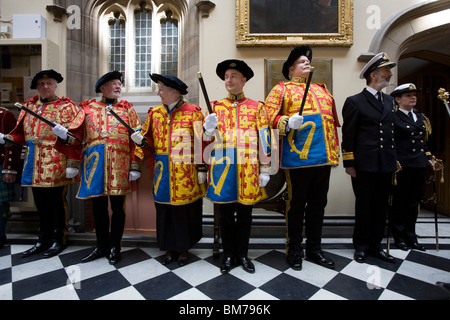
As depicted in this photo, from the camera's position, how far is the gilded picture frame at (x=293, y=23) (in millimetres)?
2840

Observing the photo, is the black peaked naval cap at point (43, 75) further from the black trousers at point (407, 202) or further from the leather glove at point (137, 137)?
the black trousers at point (407, 202)

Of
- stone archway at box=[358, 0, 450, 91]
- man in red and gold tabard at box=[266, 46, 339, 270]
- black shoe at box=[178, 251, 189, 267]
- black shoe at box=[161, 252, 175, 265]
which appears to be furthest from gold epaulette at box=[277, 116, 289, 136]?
stone archway at box=[358, 0, 450, 91]

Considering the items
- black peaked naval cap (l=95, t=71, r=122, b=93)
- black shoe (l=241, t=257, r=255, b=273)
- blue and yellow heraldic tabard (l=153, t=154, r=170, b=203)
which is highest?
black peaked naval cap (l=95, t=71, r=122, b=93)

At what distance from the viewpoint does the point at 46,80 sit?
2.39 m

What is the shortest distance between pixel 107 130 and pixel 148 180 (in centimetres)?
95

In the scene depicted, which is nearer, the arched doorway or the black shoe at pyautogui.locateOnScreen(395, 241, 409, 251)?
the black shoe at pyautogui.locateOnScreen(395, 241, 409, 251)

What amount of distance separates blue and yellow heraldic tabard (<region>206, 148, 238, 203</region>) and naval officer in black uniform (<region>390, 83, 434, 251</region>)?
1.90 m

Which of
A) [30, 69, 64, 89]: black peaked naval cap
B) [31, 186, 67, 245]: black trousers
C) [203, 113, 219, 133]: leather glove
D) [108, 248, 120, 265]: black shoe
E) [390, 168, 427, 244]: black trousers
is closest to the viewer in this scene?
[203, 113, 219, 133]: leather glove

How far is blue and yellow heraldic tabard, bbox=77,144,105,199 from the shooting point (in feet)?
6.93

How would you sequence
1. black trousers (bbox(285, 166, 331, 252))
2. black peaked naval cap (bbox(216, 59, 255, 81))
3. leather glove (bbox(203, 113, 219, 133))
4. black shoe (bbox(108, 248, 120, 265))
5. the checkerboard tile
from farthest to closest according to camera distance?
1. black shoe (bbox(108, 248, 120, 265))
2. black trousers (bbox(285, 166, 331, 252))
3. black peaked naval cap (bbox(216, 59, 255, 81))
4. leather glove (bbox(203, 113, 219, 133))
5. the checkerboard tile

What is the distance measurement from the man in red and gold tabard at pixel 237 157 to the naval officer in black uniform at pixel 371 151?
85 centimetres

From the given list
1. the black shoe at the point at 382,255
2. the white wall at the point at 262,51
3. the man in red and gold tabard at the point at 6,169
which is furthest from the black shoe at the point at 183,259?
the man in red and gold tabard at the point at 6,169

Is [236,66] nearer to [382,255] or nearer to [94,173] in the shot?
[94,173]

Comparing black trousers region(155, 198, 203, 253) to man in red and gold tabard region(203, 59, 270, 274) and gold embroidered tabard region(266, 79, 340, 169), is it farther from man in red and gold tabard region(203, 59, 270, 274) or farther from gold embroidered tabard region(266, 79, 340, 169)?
gold embroidered tabard region(266, 79, 340, 169)
